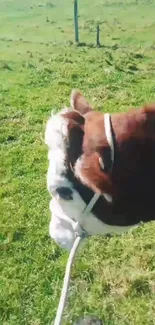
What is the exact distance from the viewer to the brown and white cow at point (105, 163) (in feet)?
6.01

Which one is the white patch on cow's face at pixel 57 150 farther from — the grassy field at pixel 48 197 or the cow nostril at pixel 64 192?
the grassy field at pixel 48 197

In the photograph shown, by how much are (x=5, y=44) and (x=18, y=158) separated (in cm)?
881

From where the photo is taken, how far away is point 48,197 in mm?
5059

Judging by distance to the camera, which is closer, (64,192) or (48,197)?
(64,192)

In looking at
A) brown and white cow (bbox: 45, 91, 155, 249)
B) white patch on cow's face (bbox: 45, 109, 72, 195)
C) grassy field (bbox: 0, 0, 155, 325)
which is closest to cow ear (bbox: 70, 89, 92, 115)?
brown and white cow (bbox: 45, 91, 155, 249)

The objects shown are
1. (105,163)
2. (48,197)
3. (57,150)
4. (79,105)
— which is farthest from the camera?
(48,197)

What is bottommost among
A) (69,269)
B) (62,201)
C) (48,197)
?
(48,197)

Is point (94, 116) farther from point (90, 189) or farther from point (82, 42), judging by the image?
point (82, 42)

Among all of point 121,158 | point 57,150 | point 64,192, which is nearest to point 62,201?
point 64,192

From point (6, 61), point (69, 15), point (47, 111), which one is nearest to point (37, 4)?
point (69, 15)

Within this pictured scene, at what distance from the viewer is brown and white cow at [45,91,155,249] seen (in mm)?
1832

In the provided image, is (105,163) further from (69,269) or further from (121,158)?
(69,269)

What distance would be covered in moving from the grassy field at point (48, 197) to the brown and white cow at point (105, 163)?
1635 mm

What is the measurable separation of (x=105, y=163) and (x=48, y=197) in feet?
10.6
